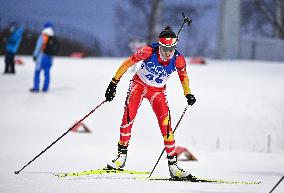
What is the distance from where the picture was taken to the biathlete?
23.6 feet

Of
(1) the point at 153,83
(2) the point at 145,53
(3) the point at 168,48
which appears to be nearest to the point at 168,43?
(3) the point at 168,48

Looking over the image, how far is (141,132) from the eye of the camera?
13281 mm

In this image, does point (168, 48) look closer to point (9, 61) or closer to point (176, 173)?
point (176, 173)

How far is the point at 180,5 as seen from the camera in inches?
1283

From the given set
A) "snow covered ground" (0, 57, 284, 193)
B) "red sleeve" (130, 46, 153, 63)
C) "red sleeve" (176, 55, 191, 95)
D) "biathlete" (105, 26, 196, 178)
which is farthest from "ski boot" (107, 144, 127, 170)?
"red sleeve" (130, 46, 153, 63)

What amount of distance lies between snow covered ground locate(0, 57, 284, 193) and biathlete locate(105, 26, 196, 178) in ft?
1.48

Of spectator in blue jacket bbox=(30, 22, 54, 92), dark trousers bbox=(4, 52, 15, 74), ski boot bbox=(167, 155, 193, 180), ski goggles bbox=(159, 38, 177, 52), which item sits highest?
ski goggles bbox=(159, 38, 177, 52)

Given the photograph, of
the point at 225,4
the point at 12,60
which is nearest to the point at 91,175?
the point at 12,60

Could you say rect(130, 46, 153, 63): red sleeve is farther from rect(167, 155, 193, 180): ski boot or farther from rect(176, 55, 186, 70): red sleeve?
rect(167, 155, 193, 180): ski boot

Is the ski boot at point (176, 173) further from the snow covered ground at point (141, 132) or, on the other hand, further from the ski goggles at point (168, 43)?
the ski goggles at point (168, 43)

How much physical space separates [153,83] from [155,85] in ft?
0.12

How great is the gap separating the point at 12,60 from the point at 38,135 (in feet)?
21.9

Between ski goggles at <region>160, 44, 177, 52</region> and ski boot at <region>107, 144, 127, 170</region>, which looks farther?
ski boot at <region>107, 144, 127, 170</region>

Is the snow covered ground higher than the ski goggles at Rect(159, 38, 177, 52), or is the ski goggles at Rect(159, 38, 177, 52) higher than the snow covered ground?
the ski goggles at Rect(159, 38, 177, 52)
